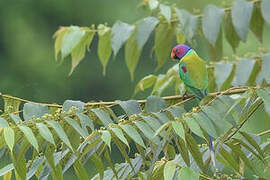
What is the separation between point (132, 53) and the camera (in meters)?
2.37

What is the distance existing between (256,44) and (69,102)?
502 cm

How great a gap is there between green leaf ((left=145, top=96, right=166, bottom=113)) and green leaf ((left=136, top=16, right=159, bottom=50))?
1.52ft

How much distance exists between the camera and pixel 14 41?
8.61 m

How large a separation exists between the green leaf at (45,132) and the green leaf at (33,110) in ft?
0.57

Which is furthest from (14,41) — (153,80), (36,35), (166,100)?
(166,100)

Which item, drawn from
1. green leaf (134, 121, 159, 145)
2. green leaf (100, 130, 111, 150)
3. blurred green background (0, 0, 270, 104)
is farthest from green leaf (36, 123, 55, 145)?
blurred green background (0, 0, 270, 104)

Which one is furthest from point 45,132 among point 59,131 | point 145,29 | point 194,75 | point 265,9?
point 265,9

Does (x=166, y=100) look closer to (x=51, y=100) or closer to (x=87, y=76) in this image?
(x=51, y=100)

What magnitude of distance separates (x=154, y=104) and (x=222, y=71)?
48cm

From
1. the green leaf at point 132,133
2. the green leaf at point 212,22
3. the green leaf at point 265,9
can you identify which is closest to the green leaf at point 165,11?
the green leaf at point 212,22

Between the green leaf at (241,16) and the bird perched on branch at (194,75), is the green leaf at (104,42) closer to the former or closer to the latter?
the bird perched on branch at (194,75)

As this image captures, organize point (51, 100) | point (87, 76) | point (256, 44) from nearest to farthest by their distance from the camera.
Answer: point (256, 44)
point (51, 100)
point (87, 76)

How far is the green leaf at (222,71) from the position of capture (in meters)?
2.14

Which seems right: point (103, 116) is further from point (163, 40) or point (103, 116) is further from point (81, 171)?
point (163, 40)
